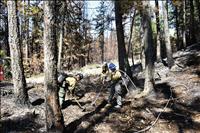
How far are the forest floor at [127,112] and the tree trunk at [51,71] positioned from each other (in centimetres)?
68

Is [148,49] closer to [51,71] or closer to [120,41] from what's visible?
[120,41]

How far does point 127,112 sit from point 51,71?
3.81 meters

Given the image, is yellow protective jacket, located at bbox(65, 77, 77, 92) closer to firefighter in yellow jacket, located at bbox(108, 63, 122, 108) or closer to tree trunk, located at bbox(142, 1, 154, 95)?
firefighter in yellow jacket, located at bbox(108, 63, 122, 108)

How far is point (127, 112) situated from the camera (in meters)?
12.6

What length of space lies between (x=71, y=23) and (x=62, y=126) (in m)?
26.0

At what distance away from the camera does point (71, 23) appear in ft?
117

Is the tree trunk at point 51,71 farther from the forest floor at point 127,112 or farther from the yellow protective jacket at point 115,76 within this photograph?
the yellow protective jacket at point 115,76

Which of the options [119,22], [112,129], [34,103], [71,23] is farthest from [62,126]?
[71,23]

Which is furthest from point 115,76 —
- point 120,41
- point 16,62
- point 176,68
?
point 176,68

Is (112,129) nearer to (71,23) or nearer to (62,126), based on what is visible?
(62,126)

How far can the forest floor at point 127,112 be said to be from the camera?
11.2 metres

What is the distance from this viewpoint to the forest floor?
11250 millimetres

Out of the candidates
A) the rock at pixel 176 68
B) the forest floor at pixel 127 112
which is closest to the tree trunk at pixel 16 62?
the forest floor at pixel 127 112

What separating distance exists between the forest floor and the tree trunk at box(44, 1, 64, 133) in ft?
2.23
